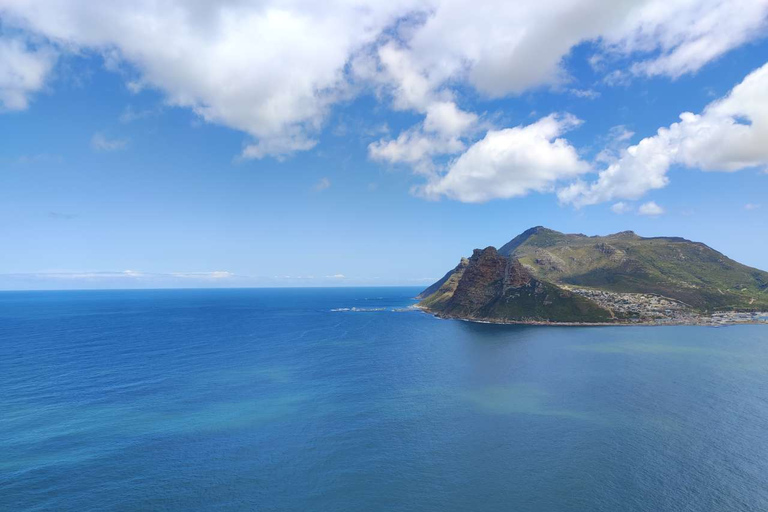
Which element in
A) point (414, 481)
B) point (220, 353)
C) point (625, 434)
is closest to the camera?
point (414, 481)

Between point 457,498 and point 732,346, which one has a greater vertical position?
point 732,346

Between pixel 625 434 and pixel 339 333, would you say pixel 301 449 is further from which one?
pixel 339 333

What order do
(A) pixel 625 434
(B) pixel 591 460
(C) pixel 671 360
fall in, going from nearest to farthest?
1. (B) pixel 591 460
2. (A) pixel 625 434
3. (C) pixel 671 360

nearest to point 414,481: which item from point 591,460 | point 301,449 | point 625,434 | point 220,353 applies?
point 301,449

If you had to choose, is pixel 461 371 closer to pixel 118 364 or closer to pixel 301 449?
pixel 301 449

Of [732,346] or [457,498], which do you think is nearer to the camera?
[457,498]

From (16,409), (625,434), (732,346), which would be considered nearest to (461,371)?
(625,434)
